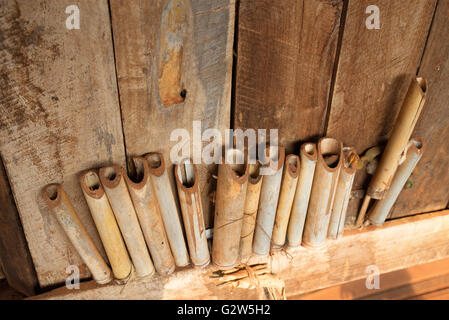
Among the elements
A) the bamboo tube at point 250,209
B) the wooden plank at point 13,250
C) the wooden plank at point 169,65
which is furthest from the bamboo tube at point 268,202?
the wooden plank at point 13,250

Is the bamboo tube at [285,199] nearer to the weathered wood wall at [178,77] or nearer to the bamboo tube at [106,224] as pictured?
the weathered wood wall at [178,77]

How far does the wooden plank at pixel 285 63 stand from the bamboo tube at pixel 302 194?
0.20ft

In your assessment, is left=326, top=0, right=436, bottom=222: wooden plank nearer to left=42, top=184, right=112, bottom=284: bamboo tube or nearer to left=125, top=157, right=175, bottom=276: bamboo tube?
left=125, top=157, right=175, bottom=276: bamboo tube

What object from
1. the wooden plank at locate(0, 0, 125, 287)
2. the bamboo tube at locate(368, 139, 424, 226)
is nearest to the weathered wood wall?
the wooden plank at locate(0, 0, 125, 287)

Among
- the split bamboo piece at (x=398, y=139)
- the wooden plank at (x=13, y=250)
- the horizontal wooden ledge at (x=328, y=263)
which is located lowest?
the horizontal wooden ledge at (x=328, y=263)

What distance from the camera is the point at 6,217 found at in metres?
0.89

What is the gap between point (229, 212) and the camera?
0.97m

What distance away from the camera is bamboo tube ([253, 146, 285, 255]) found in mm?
958

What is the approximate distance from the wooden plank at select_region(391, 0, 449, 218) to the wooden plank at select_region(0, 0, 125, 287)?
0.82 metres

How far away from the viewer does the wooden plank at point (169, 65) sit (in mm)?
730

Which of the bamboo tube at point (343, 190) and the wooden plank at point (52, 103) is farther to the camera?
the bamboo tube at point (343, 190)

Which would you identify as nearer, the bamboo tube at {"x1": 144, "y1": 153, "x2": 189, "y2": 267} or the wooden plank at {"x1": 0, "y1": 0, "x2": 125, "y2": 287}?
the wooden plank at {"x1": 0, "y1": 0, "x2": 125, "y2": 287}

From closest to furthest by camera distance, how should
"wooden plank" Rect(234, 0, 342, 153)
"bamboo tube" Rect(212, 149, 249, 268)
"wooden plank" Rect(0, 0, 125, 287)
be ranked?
"wooden plank" Rect(0, 0, 125, 287), "wooden plank" Rect(234, 0, 342, 153), "bamboo tube" Rect(212, 149, 249, 268)

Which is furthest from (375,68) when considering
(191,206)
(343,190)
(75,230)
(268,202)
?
(75,230)
